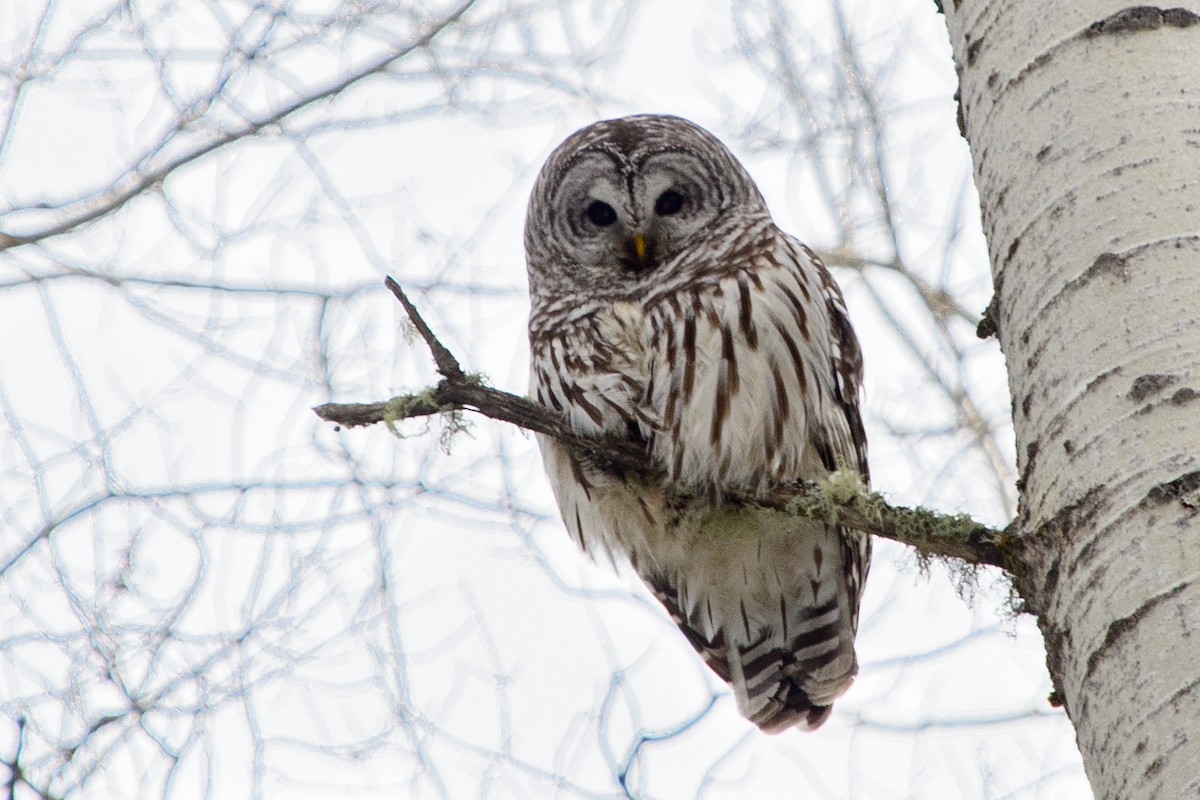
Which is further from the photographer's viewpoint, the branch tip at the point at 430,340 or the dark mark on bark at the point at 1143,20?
the branch tip at the point at 430,340

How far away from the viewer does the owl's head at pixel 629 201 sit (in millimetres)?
4176

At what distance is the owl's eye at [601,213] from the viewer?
4.35 meters

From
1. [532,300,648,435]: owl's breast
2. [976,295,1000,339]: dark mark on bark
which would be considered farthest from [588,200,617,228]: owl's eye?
[976,295,1000,339]: dark mark on bark

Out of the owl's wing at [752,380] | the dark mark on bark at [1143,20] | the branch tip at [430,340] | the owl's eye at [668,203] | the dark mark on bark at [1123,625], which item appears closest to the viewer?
the dark mark on bark at [1123,625]

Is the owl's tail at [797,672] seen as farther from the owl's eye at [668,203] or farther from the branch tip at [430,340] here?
the branch tip at [430,340]

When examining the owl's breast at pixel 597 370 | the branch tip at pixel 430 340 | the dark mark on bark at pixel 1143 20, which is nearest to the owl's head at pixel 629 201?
the owl's breast at pixel 597 370

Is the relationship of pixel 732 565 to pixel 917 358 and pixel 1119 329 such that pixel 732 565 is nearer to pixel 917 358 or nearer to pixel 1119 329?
Result: pixel 1119 329

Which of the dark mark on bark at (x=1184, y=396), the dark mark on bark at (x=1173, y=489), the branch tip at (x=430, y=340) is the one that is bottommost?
the dark mark on bark at (x=1173, y=489)

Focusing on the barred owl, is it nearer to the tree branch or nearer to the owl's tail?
the owl's tail

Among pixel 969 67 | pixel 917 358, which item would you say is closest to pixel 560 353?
pixel 969 67

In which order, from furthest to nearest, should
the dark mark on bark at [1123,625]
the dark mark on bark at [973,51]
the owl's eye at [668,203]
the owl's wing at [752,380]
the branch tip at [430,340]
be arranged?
the owl's eye at [668,203]
the owl's wing at [752,380]
the branch tip at [430,340]
the dark mark on bark at [973,51]
the dark mark on bark at [1123,625]

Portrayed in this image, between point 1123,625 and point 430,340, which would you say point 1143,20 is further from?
point 430,340

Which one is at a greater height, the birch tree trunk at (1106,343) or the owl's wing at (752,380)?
the owl's wing at (752,380)

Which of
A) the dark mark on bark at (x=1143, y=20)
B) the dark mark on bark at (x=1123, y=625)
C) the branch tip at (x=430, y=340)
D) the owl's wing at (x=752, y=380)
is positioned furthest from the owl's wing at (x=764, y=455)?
the dark mark on bark at (x=1123, y=625)
